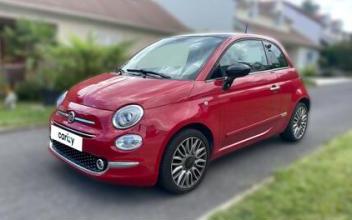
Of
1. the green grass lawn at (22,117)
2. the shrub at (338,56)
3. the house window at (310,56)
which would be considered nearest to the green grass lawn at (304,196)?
the green grass lawn at (22,117)

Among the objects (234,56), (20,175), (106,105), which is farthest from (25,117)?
(234,56)

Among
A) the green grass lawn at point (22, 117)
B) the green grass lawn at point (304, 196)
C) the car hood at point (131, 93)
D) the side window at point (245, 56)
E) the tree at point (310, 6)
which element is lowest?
the green grass lawn at point (22, 117)

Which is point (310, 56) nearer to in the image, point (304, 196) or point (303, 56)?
point (303, 56)

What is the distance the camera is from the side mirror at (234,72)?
3.99 m

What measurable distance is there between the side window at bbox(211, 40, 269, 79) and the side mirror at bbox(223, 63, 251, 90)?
108 millimetres

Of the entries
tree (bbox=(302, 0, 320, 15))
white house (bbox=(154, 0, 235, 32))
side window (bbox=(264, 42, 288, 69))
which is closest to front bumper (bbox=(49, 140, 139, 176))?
side window (bbox=(264, 42, 288, 69))

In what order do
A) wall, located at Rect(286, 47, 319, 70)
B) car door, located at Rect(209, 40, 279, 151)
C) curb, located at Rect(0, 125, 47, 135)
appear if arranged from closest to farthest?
car door, located at Rect(209, 40, 279, 151)
curb, located at Rect(0, 125, 47, 135)
wall, located at Rect(286, 47, 319, 70)

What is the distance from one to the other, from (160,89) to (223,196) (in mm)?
1321

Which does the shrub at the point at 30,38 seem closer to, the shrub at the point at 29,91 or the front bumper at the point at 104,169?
the shrub at the point at 29,91

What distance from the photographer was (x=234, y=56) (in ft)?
14.4

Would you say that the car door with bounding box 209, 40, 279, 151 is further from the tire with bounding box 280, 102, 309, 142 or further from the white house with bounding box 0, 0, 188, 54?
the white house with bounding box 0, 0, 188, 54

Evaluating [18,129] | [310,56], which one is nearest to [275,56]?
[18,129]

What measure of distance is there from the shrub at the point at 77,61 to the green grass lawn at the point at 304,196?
18.2ft

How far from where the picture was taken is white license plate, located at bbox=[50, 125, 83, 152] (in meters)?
3.56
